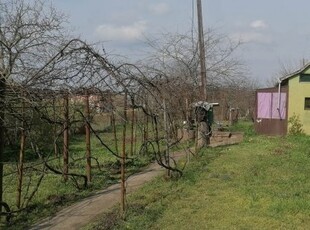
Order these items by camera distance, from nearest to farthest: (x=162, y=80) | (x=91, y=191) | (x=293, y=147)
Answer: (x=91, y=191)
(x=162, y=80)
(x=293, y=147)

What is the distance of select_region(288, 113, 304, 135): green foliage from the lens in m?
24.9

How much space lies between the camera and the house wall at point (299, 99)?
24.9 m

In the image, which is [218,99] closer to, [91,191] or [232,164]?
[232,164]

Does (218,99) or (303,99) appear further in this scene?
(218,99)

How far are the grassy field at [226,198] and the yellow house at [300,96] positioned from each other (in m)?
9.32

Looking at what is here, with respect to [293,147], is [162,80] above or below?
above

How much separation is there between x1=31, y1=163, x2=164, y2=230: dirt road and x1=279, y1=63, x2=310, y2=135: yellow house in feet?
47.7

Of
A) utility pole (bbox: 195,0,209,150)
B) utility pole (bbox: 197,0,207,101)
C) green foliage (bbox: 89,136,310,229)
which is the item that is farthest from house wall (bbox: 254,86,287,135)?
green foliage (bbox: 89,136,310,229)

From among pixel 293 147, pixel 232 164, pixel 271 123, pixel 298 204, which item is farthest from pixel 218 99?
pixel 298 204

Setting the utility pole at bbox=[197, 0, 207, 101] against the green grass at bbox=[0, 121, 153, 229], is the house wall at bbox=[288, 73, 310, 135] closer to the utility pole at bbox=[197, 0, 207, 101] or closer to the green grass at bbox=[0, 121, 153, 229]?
the utility pole at bbox=[197, 0, 207, 101]

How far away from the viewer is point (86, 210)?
938 centimetres

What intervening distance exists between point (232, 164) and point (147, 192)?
15.9 feet

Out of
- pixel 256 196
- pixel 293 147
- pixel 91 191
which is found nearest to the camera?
pixel 256 196

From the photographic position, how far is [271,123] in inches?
1028
